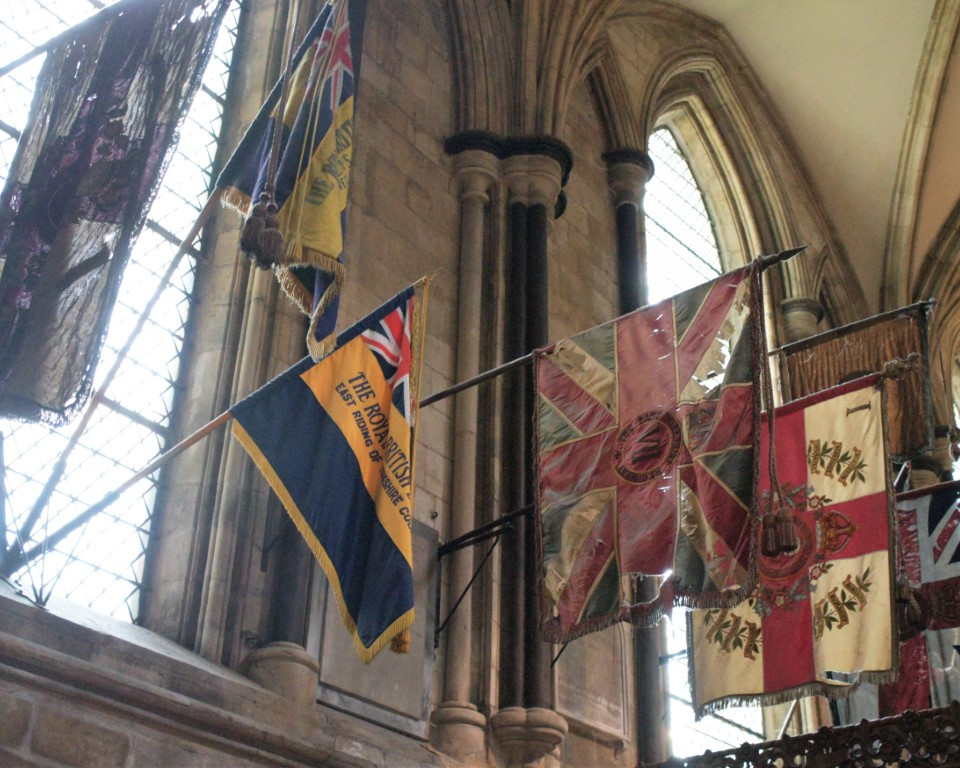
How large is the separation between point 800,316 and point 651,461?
8394 millimetres

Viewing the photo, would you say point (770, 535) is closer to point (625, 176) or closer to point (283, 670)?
point (283, 670)

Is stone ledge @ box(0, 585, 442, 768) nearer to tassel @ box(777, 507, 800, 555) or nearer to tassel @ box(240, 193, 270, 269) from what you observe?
tassel @ box(240, 193, 270, 269)

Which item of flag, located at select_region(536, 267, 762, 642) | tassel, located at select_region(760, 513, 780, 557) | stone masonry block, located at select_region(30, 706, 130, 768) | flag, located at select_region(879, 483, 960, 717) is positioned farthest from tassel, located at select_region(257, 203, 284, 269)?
flag, located at select_region(879, 483, 960, 717)

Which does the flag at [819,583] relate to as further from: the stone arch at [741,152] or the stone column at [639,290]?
the stone arch at [741,152]

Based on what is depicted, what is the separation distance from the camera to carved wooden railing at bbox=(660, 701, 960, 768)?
7059 millimetres

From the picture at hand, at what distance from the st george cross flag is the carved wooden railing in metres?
2.26

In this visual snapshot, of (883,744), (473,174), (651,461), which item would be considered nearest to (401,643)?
(651,461)

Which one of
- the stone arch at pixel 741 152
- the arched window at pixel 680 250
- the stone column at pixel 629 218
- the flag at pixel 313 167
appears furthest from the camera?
the stone arch at pixel 741 152

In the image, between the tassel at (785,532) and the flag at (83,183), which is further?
the tassel at (785,532)

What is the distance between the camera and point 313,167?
7.19 m

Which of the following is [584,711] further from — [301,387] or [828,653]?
[301,387]

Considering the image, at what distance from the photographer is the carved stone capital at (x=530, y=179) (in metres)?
10.8

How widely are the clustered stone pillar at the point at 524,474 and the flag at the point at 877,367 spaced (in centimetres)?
177

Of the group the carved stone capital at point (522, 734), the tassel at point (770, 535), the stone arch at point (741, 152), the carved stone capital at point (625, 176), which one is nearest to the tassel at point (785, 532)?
the tassel at point (770, 535)
